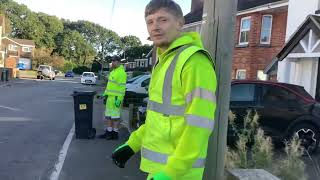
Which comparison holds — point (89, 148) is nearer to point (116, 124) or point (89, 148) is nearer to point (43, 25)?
point (116, 124)

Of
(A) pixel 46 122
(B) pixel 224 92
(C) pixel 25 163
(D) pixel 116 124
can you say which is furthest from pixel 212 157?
(A) pixel 46 122

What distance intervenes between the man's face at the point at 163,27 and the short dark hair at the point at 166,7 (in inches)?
0.8

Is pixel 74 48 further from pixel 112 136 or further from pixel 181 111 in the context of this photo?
pixel 181 111

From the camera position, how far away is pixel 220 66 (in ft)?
14.6

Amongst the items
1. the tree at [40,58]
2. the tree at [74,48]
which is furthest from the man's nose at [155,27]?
the tree at [74,48]

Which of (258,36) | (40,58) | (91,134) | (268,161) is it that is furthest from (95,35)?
(268,161)

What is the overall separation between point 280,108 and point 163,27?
27.5 ft

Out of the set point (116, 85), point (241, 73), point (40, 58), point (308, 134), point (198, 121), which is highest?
point (40, 58)

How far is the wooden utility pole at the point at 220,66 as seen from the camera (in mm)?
4441

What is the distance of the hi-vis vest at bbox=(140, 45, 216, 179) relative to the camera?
2.98 metres

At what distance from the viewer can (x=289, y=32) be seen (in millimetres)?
20484

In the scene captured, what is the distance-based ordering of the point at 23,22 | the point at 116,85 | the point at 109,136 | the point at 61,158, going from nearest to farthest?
1. the point at 61,158
2. the point at 116,85
3. the point at 109,136
4. the point at 23,22

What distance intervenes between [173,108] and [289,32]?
60.1ft

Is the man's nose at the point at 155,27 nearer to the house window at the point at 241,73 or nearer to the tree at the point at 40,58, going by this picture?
the house window at the point at 241,73
